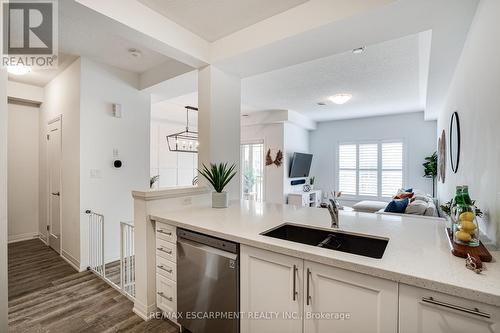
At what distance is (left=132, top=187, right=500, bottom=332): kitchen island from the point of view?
2.96 feet

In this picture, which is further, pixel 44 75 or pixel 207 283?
pixel 44 75

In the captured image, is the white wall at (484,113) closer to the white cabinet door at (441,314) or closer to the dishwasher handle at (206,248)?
the white cabinet door at (441,314)

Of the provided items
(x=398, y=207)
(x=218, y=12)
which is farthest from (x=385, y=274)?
(x=398, y=207)

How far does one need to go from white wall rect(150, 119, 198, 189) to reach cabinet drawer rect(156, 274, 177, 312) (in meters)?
4.03

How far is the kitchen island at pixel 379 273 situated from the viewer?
2.96ft

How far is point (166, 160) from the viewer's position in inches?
246

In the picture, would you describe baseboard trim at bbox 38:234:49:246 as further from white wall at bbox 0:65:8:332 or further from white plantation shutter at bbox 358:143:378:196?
white plantation shutter at bbox 358:143:378:196

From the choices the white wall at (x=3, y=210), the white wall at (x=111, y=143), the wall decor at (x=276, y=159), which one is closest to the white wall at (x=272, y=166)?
the wall decor at (x=276, y=159)

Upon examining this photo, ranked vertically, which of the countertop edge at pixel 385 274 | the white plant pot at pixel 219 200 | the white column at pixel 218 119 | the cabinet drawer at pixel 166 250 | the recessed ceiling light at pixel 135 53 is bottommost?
the cabinet drawer at pixel 166 250

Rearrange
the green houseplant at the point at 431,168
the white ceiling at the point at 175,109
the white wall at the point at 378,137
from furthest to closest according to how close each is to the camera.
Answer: the white wall at the point at 378,137 → the green houseplant at the point at 431,168 → the white ceiling at the point at 175,109

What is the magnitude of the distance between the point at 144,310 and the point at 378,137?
6.28 m

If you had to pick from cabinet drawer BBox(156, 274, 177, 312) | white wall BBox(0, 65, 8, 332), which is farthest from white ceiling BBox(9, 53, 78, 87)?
cabinet drawer BBox(156, 274, 177, 312)

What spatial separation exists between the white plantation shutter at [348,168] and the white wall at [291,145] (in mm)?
1126

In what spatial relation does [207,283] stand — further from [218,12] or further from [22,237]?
[22,237]
